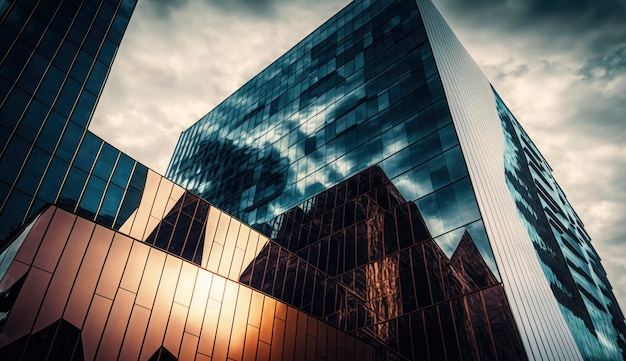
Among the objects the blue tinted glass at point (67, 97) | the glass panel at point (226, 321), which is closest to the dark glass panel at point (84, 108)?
the blue tinted glass at point (67, 97)

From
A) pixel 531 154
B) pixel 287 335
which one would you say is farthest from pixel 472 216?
pixel 531 154

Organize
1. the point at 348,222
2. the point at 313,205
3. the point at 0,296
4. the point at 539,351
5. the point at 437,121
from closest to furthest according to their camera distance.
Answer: the point at 0,296
the point at 539,351
the point at 437,121
the point at 348,222
the point at 313,205

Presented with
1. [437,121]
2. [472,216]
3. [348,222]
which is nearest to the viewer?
[472,216]

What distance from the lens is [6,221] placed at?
59.8 feet

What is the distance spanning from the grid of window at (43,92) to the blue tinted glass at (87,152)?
1.20ft

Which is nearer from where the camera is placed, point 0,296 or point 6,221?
point 0,296

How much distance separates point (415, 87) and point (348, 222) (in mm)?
15090

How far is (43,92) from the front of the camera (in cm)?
2214

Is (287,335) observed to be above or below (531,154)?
below

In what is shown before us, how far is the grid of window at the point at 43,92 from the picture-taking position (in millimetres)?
19375

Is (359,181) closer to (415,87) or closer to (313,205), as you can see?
(313,205)

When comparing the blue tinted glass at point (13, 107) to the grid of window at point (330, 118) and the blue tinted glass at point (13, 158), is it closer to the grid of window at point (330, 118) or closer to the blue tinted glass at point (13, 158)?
the blue tinted glass at point (13, 158)

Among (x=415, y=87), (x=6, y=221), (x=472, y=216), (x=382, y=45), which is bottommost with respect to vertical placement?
(x=6, y=221)

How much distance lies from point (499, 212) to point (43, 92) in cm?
3217
